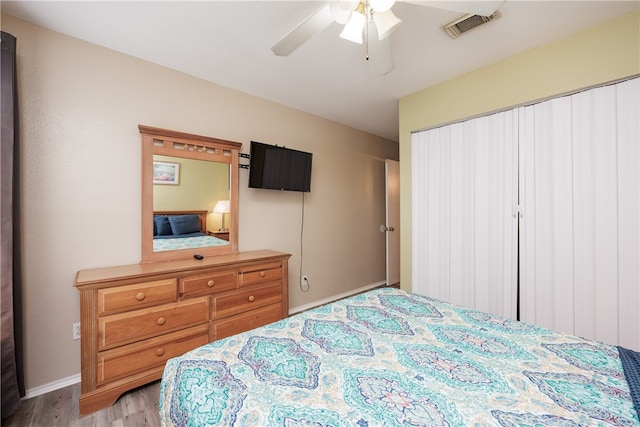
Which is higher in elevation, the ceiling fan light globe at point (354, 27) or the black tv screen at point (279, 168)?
the ceiling fan light globe at point (354, 27)

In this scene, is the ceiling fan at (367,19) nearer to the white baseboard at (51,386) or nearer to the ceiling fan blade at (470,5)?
the ceiling fan blade at (470,5)

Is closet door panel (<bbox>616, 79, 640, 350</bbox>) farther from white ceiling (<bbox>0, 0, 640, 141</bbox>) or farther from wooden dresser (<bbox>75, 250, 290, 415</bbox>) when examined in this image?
wooden dresser (<bbox>75, 250, 290, 415</bbox>)

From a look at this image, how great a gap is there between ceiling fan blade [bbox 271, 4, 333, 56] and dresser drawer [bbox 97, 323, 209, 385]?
6.66ft

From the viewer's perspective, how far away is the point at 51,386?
186 centimetres

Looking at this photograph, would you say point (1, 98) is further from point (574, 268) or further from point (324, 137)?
point (574, 268)

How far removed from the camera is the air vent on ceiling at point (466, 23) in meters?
1.70

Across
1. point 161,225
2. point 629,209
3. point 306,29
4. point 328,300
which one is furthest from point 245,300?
point 629,209

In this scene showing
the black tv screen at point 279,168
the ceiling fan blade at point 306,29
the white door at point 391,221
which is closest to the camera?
the ceiling fan blade at point 306,29

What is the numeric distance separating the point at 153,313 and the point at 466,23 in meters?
2.85

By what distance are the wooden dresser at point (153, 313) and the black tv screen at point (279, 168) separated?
85 cm

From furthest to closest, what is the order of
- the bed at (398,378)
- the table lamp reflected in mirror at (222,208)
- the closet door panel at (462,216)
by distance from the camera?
the table lamp reflected in mirror at (222,208) < the closet door panel at (462,216) < the bed at (398,378)

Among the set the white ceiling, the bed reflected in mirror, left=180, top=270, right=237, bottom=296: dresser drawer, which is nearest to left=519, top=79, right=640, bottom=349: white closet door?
the white ceiling

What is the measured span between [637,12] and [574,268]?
65.0 inches

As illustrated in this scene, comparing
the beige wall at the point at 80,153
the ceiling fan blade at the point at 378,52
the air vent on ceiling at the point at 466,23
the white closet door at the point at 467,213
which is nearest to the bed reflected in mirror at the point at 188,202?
the beige wall at the point at 80,153
